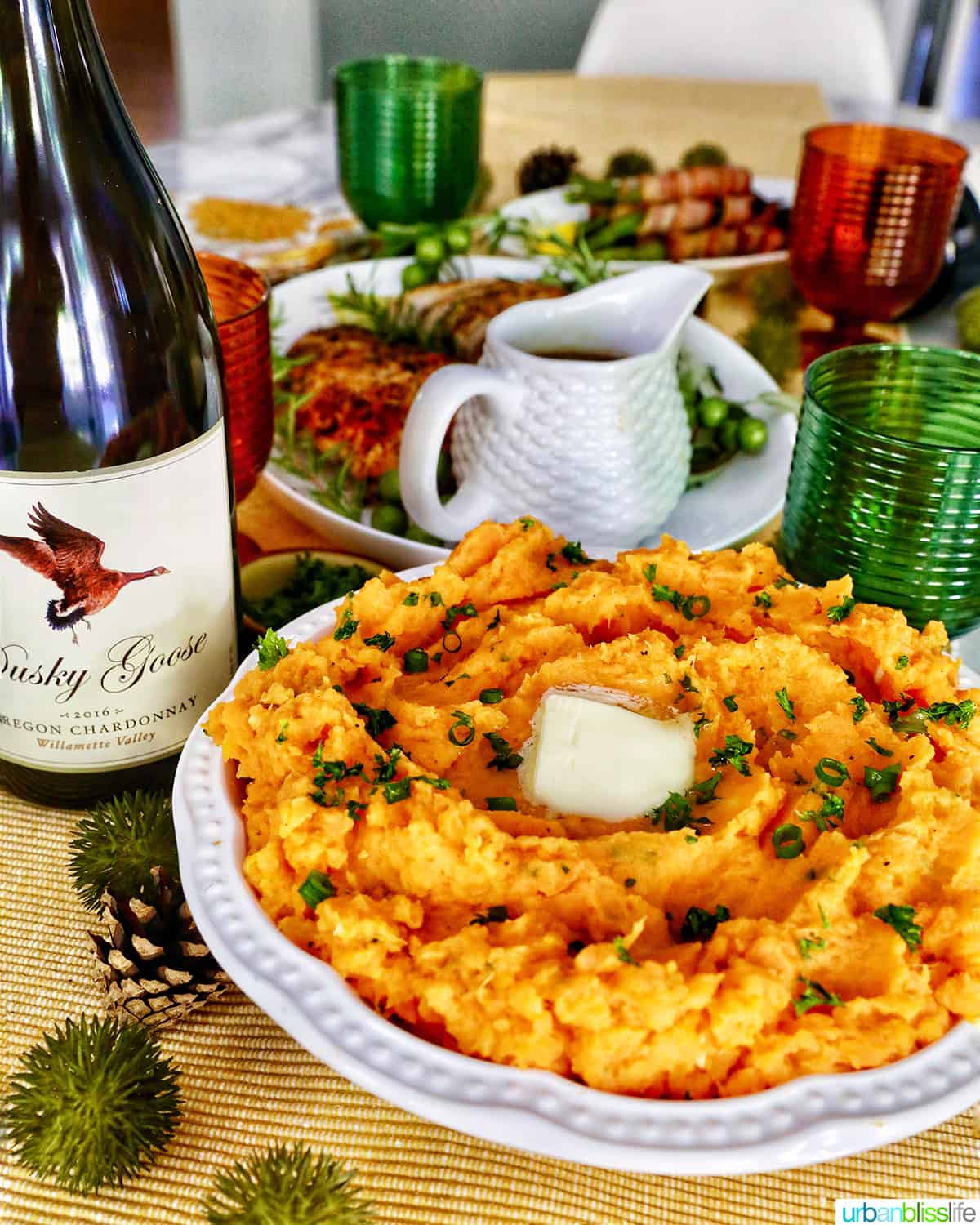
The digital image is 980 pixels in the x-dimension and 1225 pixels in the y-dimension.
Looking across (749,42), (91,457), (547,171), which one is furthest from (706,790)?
(749,42)

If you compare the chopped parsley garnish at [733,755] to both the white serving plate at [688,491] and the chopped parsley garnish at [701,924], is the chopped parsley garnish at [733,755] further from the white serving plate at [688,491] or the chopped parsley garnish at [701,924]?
the white serving plate at [688,491]

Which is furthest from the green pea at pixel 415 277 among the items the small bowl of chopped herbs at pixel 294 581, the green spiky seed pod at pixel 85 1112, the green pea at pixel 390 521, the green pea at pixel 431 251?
the green spiky seed pod at pixel 85 1112

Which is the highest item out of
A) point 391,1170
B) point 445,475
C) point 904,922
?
point 904,922

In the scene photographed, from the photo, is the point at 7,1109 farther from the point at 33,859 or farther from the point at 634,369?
the point at 634,369

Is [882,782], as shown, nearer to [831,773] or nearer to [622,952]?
[831,773]

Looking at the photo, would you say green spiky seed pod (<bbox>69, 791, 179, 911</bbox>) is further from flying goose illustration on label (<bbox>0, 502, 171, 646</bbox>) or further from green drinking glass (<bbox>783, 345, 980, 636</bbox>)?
green drinking glass (<bbox>783, 345, 980, 636</bbox>)

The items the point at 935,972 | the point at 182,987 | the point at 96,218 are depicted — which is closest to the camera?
the point at 935,972

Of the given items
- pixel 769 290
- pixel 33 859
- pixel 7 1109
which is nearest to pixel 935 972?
pixel 7 1109
